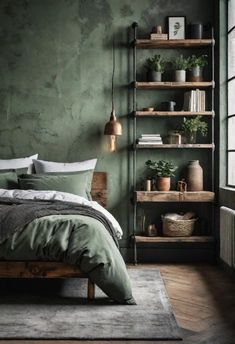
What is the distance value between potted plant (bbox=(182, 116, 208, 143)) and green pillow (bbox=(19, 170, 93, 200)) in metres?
1.29

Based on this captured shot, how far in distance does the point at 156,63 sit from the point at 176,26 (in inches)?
20.9

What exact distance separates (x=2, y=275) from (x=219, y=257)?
108 inches

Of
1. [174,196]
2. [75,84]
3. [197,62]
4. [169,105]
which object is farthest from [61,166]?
[197,62]

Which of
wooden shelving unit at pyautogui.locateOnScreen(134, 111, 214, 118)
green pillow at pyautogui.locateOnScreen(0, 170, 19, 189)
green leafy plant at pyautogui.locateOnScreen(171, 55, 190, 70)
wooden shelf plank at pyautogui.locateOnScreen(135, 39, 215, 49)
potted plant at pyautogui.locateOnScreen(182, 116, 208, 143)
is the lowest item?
green pillow at pyautogui.locateOnScreen(0, 170, 19, 189)

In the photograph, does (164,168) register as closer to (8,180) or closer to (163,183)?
(163,183)

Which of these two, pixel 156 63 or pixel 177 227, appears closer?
pixel 177 227

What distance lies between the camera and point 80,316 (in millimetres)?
3439

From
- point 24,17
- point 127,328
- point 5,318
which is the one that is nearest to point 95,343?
point 127,328

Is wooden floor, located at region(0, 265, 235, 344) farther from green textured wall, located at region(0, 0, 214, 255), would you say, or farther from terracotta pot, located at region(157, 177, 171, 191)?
green textured wall, located at region(0, 0, 214, 255)

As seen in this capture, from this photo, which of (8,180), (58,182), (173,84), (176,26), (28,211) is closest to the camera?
(28,211)

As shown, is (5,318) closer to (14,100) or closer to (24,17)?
(14,100)

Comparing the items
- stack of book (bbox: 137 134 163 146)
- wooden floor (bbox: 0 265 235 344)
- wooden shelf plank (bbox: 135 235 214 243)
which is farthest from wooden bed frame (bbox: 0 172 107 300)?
stack of book (bbox: 137 134 163 146)

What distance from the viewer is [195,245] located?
5.87m

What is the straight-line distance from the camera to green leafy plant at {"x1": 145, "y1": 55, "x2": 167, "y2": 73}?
225 inches
